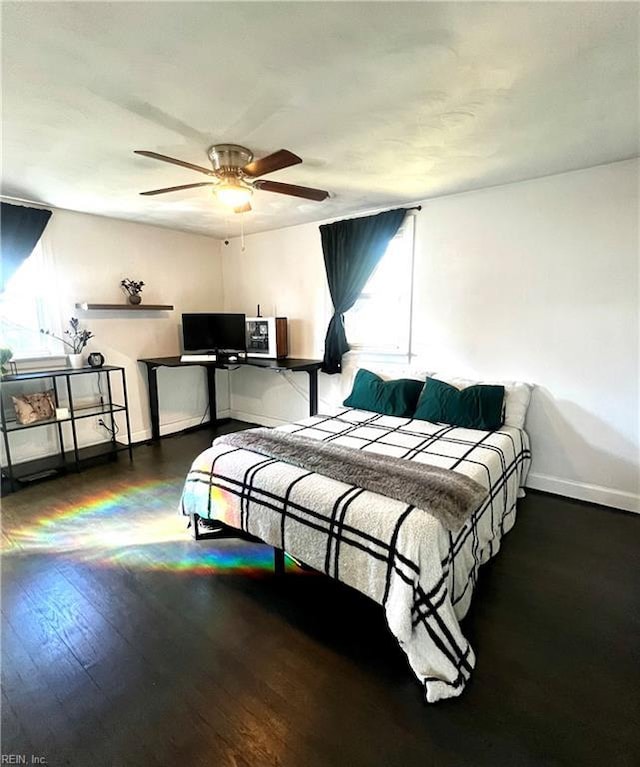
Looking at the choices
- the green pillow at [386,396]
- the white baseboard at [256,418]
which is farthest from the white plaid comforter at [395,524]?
the white baseboard at [256,418]

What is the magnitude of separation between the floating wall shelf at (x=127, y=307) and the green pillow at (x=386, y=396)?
7.69 ft

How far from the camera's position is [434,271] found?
341 centimetres

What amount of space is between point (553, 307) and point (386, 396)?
1425 millimetres

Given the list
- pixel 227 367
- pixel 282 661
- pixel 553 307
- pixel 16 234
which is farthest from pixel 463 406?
pixel 16 234

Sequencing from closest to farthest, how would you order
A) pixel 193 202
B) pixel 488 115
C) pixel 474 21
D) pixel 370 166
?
pixel 474 21 < pixel 488 115 < pixel 370 166 < pixel 193 202

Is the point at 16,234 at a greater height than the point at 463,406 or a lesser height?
greater

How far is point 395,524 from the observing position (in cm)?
157

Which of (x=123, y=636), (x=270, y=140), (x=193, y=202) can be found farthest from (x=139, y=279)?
(x=123, y=636)

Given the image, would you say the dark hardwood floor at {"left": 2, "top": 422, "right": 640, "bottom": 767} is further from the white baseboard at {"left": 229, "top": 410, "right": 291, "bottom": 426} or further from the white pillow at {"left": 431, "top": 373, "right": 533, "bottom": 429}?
the white baseboard at {"left": 229, "top": 410, "right": 291, "bottom": 426}

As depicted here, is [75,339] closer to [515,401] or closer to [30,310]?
[30,310]

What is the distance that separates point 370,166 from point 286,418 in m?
2.95

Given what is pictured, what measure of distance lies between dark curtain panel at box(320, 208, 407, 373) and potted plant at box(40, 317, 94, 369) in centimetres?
237

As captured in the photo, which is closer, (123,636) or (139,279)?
(123,636)

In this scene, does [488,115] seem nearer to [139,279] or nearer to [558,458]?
[558,458]
